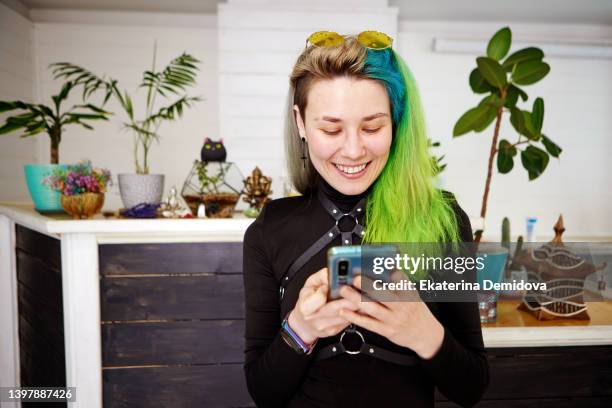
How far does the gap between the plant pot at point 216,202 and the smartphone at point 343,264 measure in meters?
1.17

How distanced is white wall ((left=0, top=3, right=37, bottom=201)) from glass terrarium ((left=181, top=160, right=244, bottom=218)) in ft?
9.29

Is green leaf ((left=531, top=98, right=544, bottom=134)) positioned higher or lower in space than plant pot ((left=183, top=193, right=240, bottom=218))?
higher

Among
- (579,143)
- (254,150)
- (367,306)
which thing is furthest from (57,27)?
(579,143)

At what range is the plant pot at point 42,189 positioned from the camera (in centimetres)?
184

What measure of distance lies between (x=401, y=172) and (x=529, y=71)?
1414 mm

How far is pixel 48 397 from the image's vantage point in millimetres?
1927

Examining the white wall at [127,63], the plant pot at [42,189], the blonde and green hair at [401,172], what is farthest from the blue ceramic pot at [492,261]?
the white wall at [127,63]

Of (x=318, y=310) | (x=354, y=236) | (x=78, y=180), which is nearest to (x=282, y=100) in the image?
(x=78, y=180)

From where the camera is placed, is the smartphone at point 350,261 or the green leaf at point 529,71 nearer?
the smartphone at point 350,261

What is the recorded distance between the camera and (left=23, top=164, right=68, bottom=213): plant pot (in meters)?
1.84

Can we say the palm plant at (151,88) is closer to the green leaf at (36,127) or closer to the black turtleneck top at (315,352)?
the green leaf at (36,127)

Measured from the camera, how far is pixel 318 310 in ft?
2.28

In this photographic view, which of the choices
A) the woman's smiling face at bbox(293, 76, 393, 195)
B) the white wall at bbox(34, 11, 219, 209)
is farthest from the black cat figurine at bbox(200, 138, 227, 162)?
the white wall at bbox(34, 11, 219, 209)

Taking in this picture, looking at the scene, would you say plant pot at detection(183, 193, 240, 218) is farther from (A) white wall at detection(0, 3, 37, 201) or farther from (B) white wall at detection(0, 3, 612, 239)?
(A) white wall at detection(0, 3, 37, 201)
